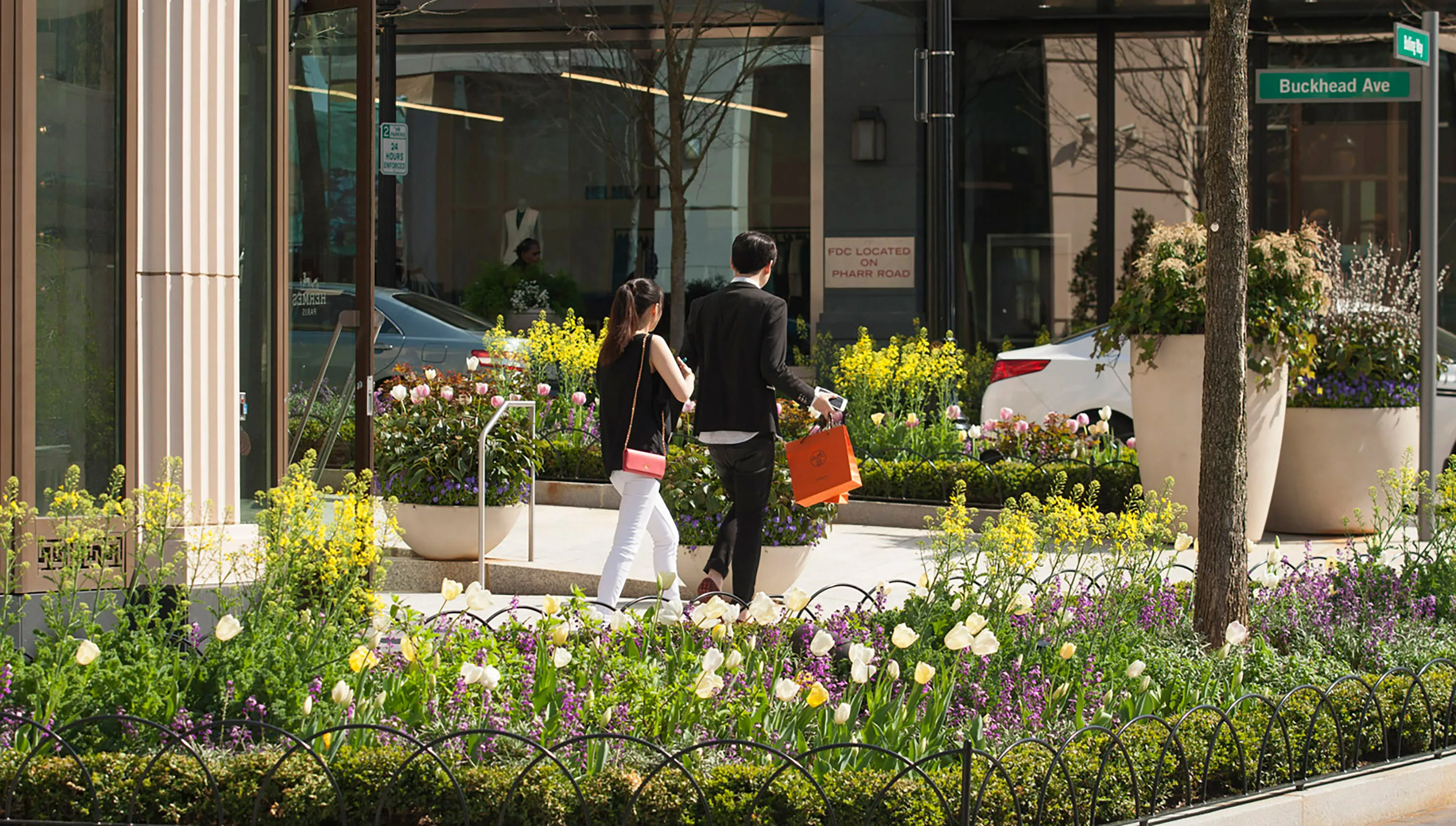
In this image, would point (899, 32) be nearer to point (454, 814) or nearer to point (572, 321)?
point (572, 321)

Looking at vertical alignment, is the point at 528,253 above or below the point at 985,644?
above

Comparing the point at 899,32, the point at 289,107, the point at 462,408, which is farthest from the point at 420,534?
the point at 899,32

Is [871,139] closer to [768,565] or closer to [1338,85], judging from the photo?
[1338,85]

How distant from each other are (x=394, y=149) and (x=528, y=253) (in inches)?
254

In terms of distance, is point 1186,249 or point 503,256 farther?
point 503,256

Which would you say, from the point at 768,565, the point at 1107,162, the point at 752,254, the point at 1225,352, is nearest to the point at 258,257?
the point at 752,254

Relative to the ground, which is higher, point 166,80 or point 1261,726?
point 166,80

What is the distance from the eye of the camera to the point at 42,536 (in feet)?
18.2

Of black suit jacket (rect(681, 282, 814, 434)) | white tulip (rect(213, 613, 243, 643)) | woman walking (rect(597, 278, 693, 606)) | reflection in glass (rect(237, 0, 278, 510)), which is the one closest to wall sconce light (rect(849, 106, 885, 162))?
black suit jacket (rect(681, 282, 814, 434))

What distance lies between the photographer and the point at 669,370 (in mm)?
6438

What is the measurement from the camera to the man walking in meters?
6.44

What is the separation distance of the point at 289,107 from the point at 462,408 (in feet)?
7.45

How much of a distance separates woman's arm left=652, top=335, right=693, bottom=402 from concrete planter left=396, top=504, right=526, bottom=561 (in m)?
2.13

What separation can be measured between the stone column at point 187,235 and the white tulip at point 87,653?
1.89m
